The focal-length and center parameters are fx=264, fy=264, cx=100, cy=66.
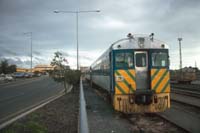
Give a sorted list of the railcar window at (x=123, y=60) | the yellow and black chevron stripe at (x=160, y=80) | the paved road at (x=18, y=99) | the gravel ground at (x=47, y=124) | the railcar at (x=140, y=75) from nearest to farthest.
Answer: the gravel ground at (x=47, y=124), the railcar at (x=140, y=75), the yellow and black chevron stripe at (x=160, y=80), the railcar window at (x=123, y=60), the paved road at (x=18, y=99)

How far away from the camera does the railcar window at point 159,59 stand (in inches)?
413

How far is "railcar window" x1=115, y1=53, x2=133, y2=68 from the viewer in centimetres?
1047

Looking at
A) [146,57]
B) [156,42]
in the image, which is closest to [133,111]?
[146,57]

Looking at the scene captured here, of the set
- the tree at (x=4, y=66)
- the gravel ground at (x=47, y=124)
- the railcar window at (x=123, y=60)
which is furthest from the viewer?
the tree at (x=4, y=66)

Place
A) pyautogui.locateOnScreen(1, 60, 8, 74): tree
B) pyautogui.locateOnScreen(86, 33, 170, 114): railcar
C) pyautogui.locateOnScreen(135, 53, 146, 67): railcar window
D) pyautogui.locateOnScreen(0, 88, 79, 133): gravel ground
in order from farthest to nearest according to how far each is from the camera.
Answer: pyautogui.locateOnScreen(1, 60, 8, 74): tree
pyautogui.locateOnScreen(135, 53, 146, 67): railcar window
pyautogui.locateOnScreen(86, 33, 170, 114): railcar
pyautogui.locateOnScreen(0, 88, 79, 133): gravel ground

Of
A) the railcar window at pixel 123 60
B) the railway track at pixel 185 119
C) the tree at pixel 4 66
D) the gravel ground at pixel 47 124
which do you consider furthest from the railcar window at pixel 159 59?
the tree at pixel 4 66

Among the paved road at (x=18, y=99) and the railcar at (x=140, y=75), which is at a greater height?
the railcar at (x=140, y=75)

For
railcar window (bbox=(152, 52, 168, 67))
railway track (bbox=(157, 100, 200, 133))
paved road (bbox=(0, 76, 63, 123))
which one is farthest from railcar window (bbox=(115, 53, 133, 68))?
paved road (bbox=(0, 76, 63, 123))

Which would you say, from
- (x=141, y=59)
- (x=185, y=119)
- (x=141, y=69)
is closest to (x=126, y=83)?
(x=141, y=69)

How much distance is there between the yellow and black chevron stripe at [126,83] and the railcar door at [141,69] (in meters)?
0.30

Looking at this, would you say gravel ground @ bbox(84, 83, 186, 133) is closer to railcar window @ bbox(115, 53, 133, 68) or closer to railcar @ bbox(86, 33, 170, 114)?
railcar @ bbox(86, 33, 170, 114)

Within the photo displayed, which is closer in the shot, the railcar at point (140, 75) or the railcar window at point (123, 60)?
the railcar at point (140, 75)

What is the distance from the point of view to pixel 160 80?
34.1ft

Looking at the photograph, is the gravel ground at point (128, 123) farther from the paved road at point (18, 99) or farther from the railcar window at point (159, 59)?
the paved road at point (18, 99)
